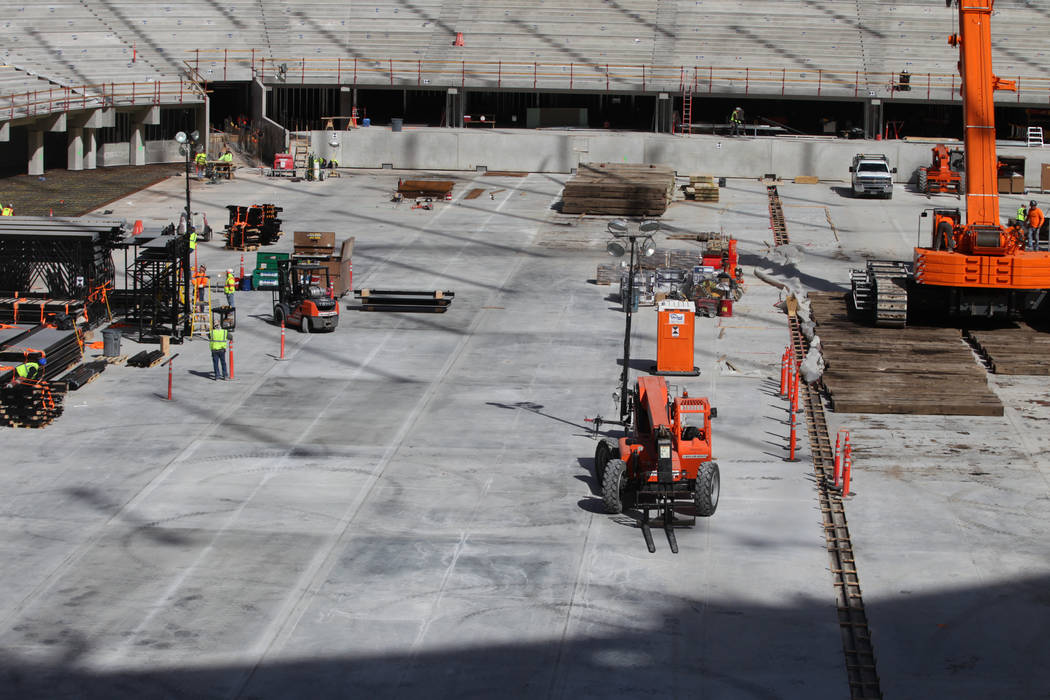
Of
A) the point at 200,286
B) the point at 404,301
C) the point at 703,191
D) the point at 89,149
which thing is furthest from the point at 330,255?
the point at 89,149

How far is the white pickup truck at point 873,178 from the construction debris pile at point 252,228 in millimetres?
24267

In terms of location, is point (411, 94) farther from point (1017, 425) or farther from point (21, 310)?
point (1017, 425)

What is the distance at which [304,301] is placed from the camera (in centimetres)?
3728

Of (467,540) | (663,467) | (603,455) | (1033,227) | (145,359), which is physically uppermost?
(1033,227)

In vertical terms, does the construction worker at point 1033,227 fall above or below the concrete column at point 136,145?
below

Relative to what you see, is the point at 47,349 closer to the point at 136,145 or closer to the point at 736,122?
the point at 136,145

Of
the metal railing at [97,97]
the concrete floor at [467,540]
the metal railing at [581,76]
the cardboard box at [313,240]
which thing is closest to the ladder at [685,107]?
the metal railing at [581,76]

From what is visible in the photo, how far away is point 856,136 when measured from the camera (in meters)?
68.8

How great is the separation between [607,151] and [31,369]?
39.1 metres

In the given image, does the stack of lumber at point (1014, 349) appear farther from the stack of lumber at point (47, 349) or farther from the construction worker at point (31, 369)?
the construction worker at point (31, 369)

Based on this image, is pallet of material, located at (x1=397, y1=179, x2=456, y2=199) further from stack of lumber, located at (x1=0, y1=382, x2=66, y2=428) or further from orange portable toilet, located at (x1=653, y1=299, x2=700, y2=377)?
stack of lumber, located at (x1=0, y1=382, x2=66, y2=428)

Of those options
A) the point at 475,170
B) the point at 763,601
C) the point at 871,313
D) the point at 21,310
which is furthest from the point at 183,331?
the point at 475,170

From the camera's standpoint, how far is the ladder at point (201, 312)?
123 ft

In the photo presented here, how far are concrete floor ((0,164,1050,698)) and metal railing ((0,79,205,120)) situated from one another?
25539 mm
